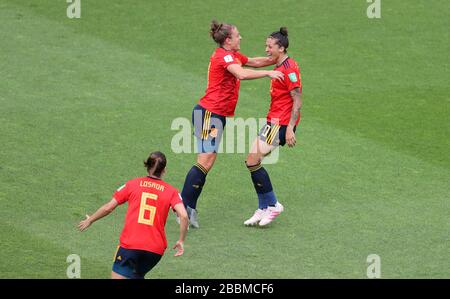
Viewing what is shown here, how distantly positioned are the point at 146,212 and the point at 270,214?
308 cm

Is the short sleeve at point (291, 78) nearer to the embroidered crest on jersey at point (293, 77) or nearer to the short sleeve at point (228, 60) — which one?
the embroidered crest on jersey at point (293, 77)

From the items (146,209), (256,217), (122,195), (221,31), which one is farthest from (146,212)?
(221,31)

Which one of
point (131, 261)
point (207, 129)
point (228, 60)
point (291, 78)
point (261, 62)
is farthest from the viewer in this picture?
point (261, 62)

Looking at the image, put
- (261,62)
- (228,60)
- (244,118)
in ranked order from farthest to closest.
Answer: (244,118) < (261,62) < (228,60)

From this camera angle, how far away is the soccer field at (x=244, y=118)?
11.6 m

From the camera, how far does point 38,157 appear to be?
47.0 ft

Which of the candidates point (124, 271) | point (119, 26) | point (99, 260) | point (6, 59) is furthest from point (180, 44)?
point (124, 271)

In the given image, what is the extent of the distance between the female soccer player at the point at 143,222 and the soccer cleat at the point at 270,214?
2773 mm

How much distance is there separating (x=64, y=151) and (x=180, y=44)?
5.21m

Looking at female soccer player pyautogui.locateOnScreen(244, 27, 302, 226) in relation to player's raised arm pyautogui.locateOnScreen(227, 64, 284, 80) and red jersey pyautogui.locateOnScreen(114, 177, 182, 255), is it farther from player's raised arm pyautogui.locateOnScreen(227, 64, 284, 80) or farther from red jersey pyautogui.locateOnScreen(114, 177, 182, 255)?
red jersey pyautogui.locateOnScreen(114, 177, 182, 255)

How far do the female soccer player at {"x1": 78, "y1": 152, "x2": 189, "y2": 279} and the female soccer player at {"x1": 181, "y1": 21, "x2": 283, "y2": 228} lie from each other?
2610mm

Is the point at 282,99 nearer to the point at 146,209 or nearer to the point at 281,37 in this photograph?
the point at 281,37

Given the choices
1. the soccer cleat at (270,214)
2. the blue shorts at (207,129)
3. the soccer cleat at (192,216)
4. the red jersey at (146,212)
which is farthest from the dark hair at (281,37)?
the red jersey at (146,212)

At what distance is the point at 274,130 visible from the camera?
12531 millimetres
